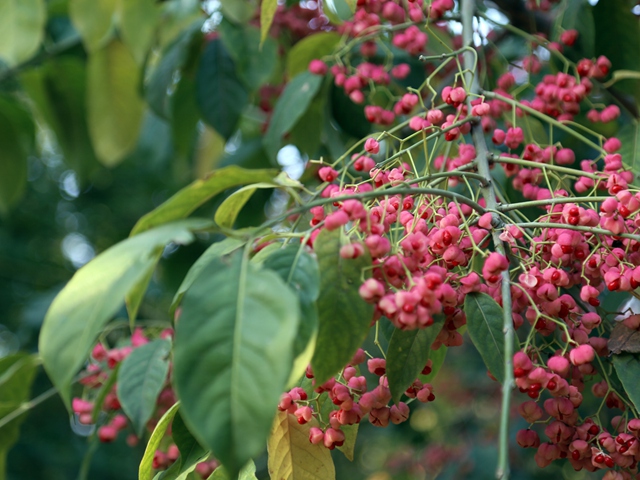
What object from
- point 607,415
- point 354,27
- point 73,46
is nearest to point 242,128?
point 73,46

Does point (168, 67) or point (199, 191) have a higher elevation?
point (199, 191)

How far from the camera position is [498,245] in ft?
2.36

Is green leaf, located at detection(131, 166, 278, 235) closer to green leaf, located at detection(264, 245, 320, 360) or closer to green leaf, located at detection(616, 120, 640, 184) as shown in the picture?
green leaf, located at detection(264, 245, 320, 360)

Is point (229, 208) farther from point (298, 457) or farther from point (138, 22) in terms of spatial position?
point (138, 22)

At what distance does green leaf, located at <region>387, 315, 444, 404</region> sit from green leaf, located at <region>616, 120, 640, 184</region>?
61 centimetres

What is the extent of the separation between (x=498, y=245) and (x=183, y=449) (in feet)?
1.58

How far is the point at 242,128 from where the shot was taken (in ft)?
8.41

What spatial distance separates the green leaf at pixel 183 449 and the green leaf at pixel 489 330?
378 millimetres

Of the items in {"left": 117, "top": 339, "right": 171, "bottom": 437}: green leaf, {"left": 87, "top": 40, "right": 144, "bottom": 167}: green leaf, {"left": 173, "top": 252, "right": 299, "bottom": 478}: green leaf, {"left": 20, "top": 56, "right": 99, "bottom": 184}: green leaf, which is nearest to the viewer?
{"left": 173, "top": 252, "right": 299, "bottom": 478}: green leaf

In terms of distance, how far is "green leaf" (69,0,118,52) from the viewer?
1513mm

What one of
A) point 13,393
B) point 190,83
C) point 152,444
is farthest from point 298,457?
point 190,83

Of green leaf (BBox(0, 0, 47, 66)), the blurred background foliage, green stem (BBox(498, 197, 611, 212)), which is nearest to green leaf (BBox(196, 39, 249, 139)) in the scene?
the blurred background foliage

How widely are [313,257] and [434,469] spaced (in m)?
3.26

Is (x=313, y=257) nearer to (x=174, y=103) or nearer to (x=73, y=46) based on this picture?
(x=174, y=103)
